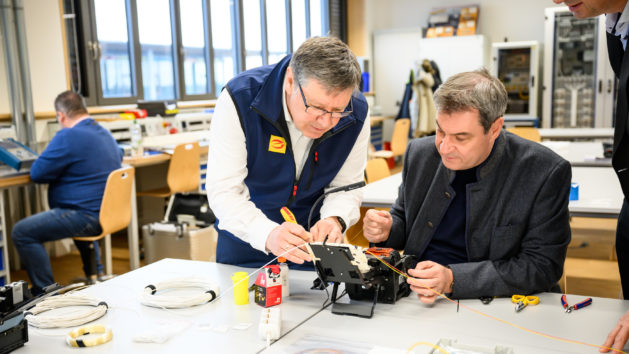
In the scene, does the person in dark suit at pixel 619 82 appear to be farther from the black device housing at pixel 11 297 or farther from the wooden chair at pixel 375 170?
the wooden chair at pixel 375 170

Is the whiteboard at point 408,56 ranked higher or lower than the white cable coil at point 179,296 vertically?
higher

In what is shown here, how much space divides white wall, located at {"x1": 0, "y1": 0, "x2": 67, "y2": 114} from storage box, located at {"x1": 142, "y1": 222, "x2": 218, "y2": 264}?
1.51 m

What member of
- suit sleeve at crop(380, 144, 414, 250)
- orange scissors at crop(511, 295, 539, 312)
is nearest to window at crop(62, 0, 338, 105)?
suit sleeve at crop(380, 144, 414, 250)

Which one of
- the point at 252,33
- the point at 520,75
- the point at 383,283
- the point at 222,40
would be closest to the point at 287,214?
the point at 383,283

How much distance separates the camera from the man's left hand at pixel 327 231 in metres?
1.65

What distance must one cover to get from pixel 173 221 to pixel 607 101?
240 inches

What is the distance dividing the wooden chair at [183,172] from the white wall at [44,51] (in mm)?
1099

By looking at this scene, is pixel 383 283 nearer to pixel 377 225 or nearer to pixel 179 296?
pixel 377 225

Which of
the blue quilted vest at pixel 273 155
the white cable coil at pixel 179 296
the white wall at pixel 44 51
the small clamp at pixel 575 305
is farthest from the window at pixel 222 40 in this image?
the small clamp at pixel 575 305

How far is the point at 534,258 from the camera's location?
1621mm

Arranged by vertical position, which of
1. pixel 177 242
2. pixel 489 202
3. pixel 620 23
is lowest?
pixel 177 242

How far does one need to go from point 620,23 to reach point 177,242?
3.12 meters

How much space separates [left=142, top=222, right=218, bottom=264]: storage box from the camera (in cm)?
398

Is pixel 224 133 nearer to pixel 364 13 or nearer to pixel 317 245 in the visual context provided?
pixel 317 245
